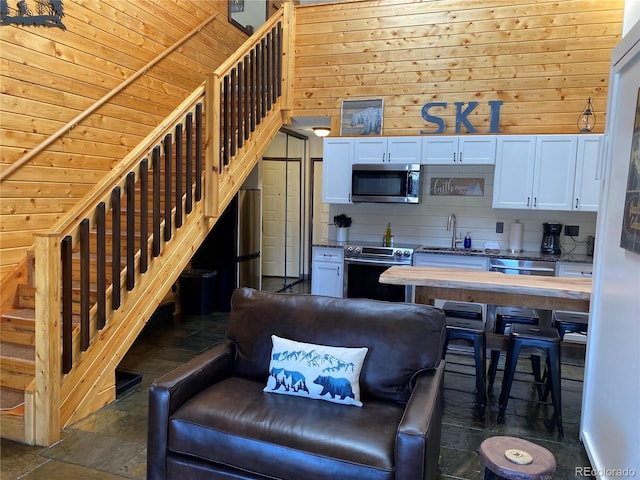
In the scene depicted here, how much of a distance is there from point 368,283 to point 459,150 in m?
1.78

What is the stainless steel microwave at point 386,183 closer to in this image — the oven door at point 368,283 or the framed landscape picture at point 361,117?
the framed landscape picture at point 361,117

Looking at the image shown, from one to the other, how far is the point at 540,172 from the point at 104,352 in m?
4.34

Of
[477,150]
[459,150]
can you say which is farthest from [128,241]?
[477,150]

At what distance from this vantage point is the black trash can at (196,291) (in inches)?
212

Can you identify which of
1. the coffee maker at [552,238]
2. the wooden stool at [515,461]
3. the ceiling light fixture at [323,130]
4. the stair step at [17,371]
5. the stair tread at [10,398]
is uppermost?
the ceiling light fixture at [323,130]

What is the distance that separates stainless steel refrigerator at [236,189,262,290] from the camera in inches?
222

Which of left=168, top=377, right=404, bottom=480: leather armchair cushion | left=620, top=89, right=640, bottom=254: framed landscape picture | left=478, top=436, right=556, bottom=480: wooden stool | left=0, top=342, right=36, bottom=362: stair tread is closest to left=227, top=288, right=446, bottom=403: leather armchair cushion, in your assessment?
left=168, top=377, right=404, bottom=480: leather armchair cushion

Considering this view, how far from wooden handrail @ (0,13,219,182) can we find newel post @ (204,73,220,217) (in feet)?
3.95

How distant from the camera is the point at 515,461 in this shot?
153cm

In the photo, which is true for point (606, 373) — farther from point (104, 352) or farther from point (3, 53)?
point (3, 53)

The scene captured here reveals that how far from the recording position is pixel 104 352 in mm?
2885

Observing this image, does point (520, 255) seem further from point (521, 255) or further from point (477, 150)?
point (477, 150)

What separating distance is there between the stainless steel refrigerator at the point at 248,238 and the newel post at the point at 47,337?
3.13m

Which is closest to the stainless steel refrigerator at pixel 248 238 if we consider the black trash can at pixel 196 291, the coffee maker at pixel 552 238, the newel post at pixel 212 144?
the black trash can at pixel 196 291
